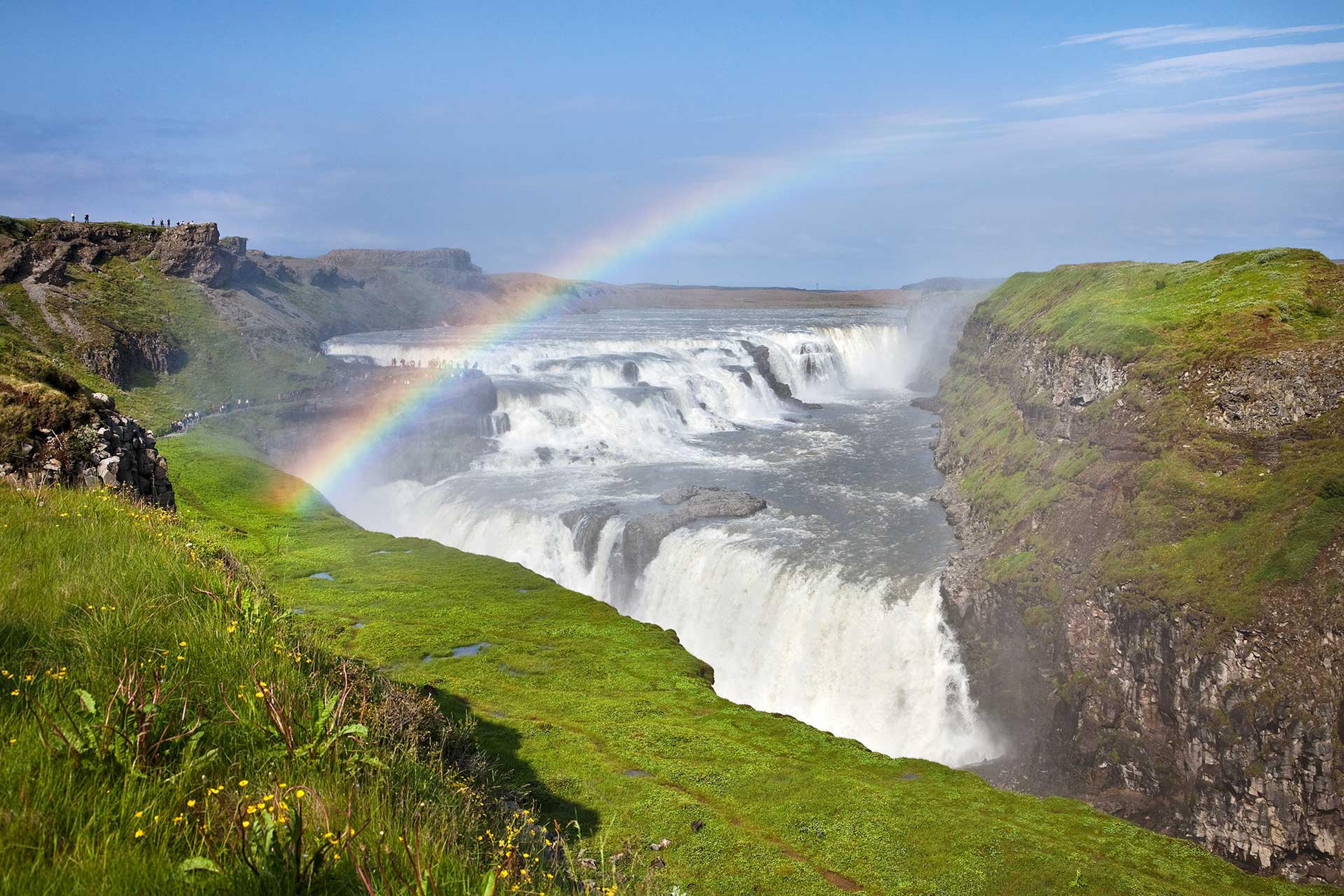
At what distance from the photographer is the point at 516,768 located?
1260cm

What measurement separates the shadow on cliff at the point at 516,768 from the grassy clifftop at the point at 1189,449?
1636cm

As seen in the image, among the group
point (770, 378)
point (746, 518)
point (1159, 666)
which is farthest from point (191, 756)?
point (770, 378)

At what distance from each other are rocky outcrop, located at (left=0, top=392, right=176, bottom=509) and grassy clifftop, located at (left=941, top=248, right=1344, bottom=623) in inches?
910

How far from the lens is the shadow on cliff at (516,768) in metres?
11.4

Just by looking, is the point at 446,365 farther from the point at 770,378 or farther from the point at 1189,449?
the point at 1189,449

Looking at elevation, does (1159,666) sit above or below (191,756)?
below

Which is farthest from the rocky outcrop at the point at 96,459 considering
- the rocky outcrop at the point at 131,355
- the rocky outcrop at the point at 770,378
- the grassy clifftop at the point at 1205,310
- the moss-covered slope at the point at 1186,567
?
the rocky outcrop at the point at 770,378

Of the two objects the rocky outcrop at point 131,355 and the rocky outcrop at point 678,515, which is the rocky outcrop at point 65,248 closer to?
the rocky outcrop at point 131,355

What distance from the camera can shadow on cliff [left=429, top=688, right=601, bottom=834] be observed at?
37.5 ft

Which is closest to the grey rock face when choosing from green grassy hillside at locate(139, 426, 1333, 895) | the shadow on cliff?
green grassy hillside at locate(139, 426, 1333, 895)

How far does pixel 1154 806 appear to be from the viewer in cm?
1922

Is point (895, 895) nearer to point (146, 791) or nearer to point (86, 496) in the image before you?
point (146, 791)

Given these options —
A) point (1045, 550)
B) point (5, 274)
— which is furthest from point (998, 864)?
point (5, 274)

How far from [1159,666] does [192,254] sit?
88036 millimetres
